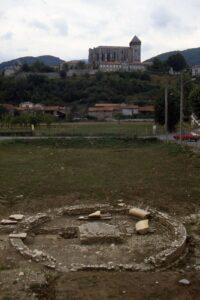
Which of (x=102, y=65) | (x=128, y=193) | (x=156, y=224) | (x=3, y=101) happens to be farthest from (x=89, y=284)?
(x=102, y=65)

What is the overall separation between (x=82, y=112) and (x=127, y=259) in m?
108

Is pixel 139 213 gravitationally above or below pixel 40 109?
below

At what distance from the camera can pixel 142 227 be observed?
14906 mm

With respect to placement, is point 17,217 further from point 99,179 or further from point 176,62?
point 176,62

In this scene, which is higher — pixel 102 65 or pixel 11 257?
pixel 102 65

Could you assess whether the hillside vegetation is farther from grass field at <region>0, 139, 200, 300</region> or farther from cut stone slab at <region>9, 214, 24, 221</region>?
cut stone slab at <region>9, 214, 24, 221</region>

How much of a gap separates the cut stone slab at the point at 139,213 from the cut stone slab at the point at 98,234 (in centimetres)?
202

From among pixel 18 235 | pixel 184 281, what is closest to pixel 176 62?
pixel 18 235

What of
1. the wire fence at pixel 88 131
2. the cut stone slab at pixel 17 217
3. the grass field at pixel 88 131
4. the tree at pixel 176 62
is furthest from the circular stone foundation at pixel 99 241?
the tree at pixel 176 62

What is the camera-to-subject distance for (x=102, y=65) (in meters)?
197

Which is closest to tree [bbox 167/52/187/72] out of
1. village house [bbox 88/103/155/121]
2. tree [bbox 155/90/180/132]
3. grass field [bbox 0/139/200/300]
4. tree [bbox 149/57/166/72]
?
tree [bbox 149/57/166/72]

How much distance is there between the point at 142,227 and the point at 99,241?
173cm

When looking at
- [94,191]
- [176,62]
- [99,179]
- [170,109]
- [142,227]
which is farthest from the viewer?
[176,62]

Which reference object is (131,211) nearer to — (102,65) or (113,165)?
(113,165)
